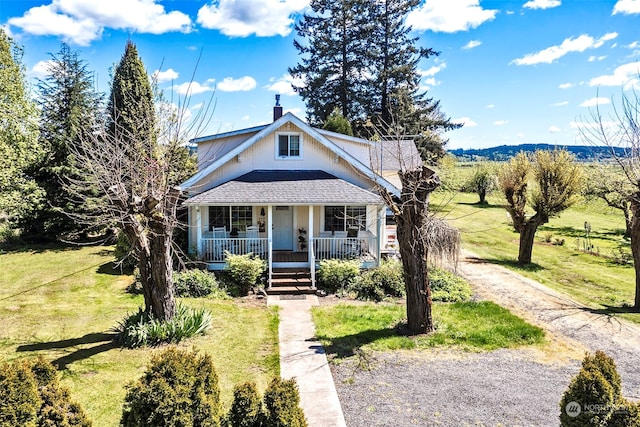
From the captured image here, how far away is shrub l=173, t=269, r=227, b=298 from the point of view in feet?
46.8

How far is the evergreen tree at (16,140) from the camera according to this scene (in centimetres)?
1869

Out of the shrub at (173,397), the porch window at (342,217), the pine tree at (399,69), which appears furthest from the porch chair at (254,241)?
the pine tree at (399,69)

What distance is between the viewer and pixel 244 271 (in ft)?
48.3

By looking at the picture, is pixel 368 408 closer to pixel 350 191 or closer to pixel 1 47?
pixel 350 191

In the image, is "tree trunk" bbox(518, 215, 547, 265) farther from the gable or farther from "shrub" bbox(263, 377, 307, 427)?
"shrub" bbox(263, 377, 307, 427)

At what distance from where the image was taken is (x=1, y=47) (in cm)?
2059

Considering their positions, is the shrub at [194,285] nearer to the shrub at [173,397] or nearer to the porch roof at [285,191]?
the porch roof at [285,191]

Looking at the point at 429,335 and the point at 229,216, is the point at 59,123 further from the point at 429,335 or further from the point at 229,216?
the point at 429,335

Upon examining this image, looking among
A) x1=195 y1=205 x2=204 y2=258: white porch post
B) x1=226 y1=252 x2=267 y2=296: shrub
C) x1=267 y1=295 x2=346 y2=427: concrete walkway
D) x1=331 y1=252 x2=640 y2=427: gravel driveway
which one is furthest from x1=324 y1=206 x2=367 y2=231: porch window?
x1=331 y1=252 x2=640 y2=427: gravel driveway

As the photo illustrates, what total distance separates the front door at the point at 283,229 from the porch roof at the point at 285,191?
149 cm

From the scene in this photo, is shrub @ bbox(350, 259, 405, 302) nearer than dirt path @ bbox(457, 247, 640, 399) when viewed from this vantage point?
No

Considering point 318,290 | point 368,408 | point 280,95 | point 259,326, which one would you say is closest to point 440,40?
point 280,95

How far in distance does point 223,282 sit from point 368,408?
933cm

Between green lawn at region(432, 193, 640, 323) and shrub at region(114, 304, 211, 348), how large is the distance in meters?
6.99
